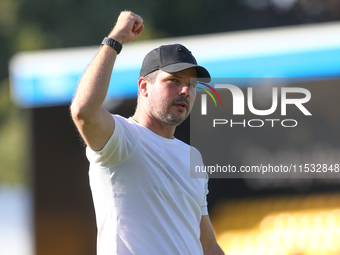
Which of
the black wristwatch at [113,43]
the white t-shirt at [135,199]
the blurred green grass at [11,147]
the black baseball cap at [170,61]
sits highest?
the blurred green grass at [11,147]

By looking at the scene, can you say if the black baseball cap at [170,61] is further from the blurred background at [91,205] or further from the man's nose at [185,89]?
the blurred background at [91,205]

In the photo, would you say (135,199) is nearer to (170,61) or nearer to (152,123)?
(152,123)

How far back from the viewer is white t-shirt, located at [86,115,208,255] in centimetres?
184

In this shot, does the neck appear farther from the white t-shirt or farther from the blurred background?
the blurred background

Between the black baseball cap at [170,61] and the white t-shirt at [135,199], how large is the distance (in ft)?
1.20

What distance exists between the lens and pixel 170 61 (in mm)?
2168

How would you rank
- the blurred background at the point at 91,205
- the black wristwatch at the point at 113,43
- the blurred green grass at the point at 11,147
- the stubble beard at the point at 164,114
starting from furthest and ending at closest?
the blurred green grass at the point at 11,147, the blurred background at the point at 91,205, the stubble beard at the point at 164,114, the black wristwatch at the point at 113,43

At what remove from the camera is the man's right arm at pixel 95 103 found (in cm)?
166

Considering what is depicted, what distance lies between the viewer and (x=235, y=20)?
1272cm

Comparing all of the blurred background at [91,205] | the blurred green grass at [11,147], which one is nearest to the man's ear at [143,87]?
the blurred background at [91,205]

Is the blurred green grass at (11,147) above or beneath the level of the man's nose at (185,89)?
above

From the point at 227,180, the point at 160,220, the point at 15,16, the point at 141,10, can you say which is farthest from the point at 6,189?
the point at 160,220

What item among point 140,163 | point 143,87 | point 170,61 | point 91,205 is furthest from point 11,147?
point 140,163

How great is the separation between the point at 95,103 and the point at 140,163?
0.36 m
